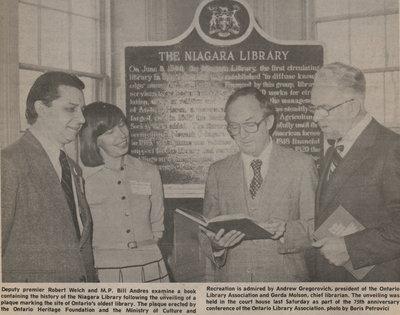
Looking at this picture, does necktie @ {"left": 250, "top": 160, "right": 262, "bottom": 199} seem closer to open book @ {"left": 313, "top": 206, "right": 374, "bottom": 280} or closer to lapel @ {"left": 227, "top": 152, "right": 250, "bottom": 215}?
lapel @ {"left": 227, "top": 152, "right": 250, "bottom": 215}

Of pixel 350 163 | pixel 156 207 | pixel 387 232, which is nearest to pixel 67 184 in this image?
pixel 156 207

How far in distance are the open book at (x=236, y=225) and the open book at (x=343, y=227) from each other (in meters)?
0.23

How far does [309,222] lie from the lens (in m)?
2.19

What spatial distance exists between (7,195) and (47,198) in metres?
0.17

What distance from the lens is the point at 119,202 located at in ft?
7.25

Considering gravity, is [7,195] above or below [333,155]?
below

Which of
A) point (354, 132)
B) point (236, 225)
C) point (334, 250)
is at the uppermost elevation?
point (354, 132)

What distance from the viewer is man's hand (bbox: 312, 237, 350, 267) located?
85.4 inches

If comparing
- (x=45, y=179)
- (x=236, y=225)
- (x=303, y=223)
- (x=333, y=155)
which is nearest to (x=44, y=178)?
(x=45, y=179)

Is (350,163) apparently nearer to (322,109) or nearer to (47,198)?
(322,109)

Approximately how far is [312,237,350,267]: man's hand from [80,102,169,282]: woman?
65 centimetres

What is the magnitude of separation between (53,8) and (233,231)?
119 centimetres

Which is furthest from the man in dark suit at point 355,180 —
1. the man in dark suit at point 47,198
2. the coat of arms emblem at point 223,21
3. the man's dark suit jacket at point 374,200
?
the man in dark suit at point 47,198

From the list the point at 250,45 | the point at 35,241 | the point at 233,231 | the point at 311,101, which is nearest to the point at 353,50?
the point at 311,101
